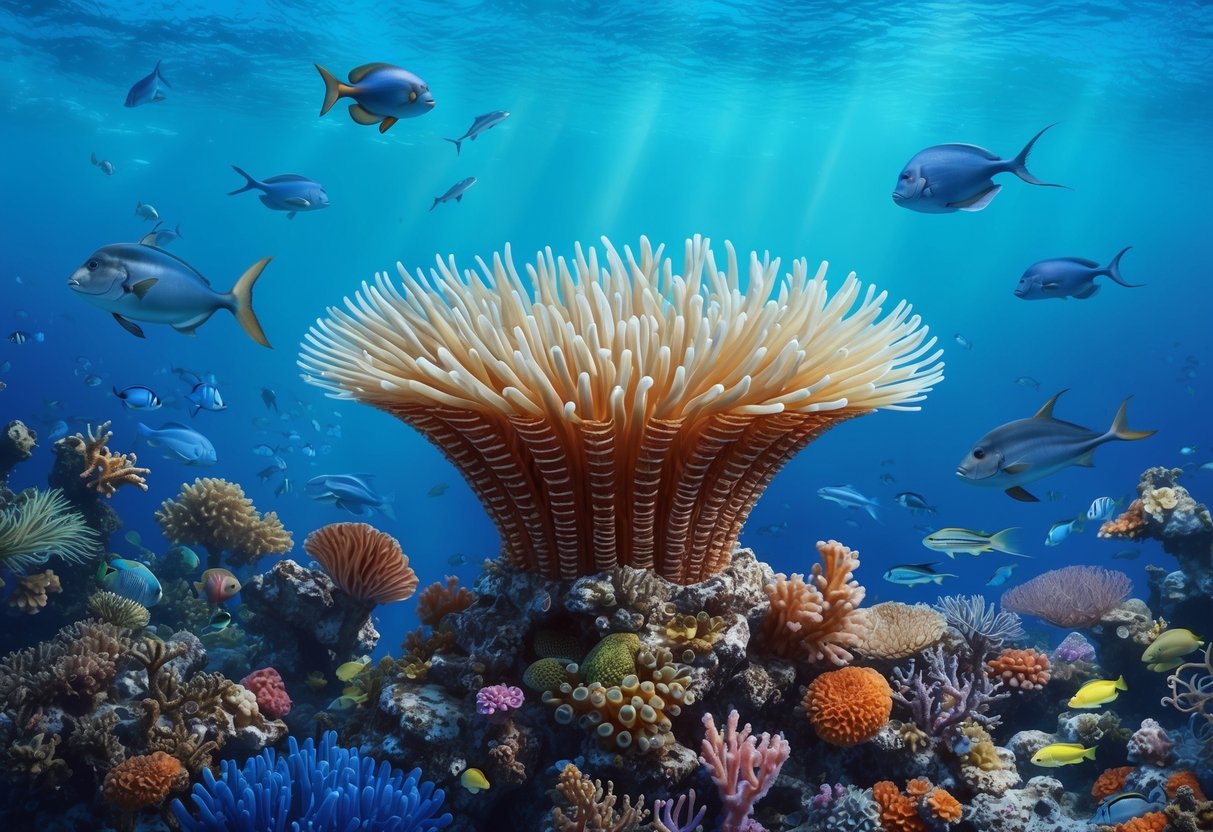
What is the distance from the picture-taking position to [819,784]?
3146 mm

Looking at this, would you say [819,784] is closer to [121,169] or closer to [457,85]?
[457,85]

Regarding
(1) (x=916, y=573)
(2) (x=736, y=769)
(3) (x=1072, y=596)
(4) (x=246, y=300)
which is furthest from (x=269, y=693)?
(3) (x=1072, y=596)

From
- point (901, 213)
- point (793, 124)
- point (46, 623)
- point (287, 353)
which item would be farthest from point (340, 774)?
point (287, 353)

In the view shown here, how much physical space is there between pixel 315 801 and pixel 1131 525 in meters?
7.00

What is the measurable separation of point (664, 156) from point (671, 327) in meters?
39.3

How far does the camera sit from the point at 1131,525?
6355 mm

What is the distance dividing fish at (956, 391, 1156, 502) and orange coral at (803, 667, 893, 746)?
1654 mm

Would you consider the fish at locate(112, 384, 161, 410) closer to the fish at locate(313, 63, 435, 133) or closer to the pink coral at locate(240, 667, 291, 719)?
the fish at locate(313, 63, 435, 133)

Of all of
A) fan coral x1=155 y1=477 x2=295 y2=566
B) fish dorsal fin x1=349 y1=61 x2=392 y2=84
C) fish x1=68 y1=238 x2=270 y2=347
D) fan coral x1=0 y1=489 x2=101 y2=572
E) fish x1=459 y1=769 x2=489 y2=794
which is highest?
fish dorsal fin x1=349 y1=61 x2=392 y2=84

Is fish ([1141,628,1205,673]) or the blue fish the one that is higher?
the blue fish

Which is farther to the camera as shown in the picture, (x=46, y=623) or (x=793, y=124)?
(x=793, y=124)

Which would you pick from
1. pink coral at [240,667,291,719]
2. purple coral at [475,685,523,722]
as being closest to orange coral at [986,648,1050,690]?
purple coral at [475,685,523,722]

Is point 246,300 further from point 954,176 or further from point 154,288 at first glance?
point 954,176

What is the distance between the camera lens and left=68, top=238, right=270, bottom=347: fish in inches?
147
